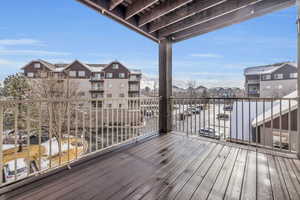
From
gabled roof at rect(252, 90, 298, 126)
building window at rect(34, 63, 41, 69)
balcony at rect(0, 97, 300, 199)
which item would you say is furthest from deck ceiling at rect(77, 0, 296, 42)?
building window at rect(34, 63, 41, 69)

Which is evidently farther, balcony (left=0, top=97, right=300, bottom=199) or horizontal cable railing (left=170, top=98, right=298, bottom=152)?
horizontal cable railing (left=170, top=98, right=298, bottom=152)

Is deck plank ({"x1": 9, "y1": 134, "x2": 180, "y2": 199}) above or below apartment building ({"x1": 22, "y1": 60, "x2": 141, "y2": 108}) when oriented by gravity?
below

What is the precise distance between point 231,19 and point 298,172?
2611mm

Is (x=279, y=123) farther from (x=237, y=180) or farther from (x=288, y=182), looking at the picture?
(x=237, y=180)

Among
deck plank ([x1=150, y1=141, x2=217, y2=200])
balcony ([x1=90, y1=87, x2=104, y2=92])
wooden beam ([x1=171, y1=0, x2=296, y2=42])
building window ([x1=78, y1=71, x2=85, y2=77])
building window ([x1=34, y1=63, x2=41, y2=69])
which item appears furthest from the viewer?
building window ([x1=78, y1=71, x2=85, y2=77])

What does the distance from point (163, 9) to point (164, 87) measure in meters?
1.76

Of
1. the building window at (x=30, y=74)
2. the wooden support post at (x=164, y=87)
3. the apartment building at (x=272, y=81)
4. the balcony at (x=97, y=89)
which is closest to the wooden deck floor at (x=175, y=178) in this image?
the apartment building at (x=272, y=81)

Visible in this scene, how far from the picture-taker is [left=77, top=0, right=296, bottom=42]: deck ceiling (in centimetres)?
239

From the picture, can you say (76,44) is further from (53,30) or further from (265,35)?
(265,35)

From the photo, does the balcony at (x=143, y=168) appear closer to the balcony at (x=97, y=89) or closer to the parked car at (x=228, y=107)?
the parked car at (x=228, y=107)

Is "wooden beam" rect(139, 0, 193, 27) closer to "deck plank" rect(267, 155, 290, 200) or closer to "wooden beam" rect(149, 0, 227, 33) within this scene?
"wooden beam" rect(149, 0, 227, 33)

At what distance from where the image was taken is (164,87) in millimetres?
3826

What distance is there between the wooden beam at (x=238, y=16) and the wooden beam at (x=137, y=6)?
1.35 meters

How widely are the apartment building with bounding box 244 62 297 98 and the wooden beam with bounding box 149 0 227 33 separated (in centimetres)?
174
